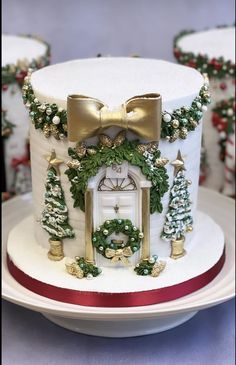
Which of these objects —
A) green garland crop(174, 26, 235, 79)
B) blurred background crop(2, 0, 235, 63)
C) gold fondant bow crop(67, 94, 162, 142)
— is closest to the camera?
gold fondant bow crop(67, 94, 162, 142)

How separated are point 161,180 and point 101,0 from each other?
105cm

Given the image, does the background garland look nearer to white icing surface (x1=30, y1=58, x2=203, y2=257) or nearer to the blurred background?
white icing surface (x1=30, y1=58, x2=203, y2=257)

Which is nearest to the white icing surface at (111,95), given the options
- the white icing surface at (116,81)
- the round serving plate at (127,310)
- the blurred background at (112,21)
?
the white icing surface at (116,81)

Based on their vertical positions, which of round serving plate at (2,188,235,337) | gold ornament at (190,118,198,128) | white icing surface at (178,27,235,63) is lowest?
round serving plate at (2,188,235,337)

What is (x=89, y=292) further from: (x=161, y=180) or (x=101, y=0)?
(x=101, y=0)

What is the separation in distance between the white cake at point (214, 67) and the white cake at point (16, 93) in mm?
395

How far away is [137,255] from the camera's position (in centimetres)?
125

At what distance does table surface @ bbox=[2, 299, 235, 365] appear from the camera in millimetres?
1251

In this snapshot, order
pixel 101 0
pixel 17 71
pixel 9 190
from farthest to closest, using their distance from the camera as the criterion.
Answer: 1. pixel 101 0
2. pixel 9 190
3. pixel 17 71

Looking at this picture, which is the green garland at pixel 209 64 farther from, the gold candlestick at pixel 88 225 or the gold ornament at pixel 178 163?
the gold candlestick at pixel 88 225

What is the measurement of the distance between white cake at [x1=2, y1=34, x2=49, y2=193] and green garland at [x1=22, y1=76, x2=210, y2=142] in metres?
0.41

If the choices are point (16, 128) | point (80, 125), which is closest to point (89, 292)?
point (80, 125)

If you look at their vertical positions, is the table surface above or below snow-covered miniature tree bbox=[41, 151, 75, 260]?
below

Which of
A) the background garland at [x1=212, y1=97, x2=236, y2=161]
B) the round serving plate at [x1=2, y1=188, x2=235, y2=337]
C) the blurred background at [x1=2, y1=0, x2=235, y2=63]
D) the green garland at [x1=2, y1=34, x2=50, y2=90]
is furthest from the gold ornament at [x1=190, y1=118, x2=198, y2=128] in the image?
the blurred background at [x1=2, y1=0, x2=235, y2=63]
